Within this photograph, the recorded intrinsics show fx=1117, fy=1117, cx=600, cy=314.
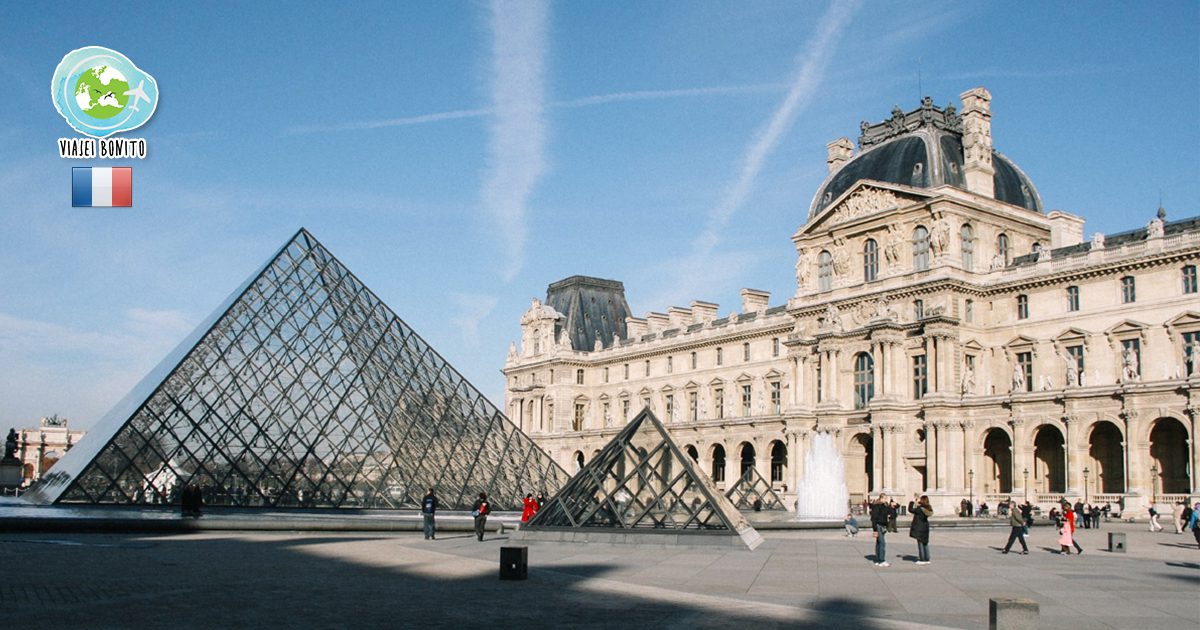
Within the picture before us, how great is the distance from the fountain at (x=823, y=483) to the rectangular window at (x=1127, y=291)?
14.3 meters

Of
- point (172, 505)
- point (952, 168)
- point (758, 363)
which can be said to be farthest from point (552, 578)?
point (758, 363)

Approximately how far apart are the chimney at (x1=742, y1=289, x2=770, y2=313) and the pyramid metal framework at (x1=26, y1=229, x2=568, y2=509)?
3769cm

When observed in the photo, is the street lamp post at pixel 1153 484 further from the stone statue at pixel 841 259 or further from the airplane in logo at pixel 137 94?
the airplane in logo at pixel 137 94

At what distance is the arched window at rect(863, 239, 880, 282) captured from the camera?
54.9 m

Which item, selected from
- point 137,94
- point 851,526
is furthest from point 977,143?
point 137,94

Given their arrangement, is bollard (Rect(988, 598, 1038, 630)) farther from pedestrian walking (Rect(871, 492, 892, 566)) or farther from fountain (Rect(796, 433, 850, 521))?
fountain (Rect(796, 433, 850, 521))

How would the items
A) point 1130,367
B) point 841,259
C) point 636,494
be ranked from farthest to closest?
point 841,259
point 1130,367
point 636,494

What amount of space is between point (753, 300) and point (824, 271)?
46.6 ft

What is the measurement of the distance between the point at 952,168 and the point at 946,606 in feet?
142

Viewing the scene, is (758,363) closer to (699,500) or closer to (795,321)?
(795,321)

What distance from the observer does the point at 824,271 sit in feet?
191

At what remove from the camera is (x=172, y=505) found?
97.2 feet

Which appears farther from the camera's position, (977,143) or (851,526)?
(977,143)

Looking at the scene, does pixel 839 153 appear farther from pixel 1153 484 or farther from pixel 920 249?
pixel 1153 484
